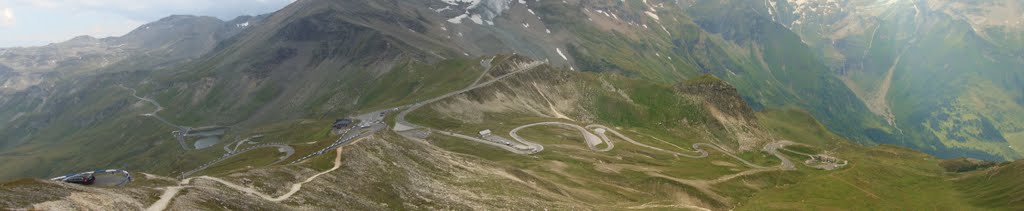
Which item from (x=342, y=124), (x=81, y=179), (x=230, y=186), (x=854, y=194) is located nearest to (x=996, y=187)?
(x=854, y=194)

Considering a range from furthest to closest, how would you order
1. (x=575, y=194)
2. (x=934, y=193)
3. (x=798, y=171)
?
(x=798, y=171), (x=934, y=193), (x=575, y=194)

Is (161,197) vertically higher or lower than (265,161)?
higher

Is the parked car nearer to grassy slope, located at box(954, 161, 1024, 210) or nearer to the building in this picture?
the building

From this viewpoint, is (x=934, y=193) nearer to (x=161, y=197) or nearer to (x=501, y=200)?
(x=501, y=200)

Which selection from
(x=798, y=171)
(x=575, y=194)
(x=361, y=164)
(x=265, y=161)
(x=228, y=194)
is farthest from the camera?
(x=798, y=171)

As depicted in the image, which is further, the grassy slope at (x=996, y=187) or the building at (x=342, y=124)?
the building at (x=342, y=124)

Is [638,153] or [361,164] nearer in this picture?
[361,164]

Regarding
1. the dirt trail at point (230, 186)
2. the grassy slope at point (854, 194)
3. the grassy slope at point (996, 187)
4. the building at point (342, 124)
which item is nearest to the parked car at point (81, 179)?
the dirt trail at point (230, 186)

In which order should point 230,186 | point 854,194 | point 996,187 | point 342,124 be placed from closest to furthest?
point 230,186 → point 854,194 → point 996,187 → point 342,124

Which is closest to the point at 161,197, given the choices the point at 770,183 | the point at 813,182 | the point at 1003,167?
the point at 770,183

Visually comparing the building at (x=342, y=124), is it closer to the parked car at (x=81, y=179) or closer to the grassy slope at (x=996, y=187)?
the parked car at (x=81, y=179)

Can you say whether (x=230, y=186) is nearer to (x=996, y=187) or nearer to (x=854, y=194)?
(x=854, y=194)
